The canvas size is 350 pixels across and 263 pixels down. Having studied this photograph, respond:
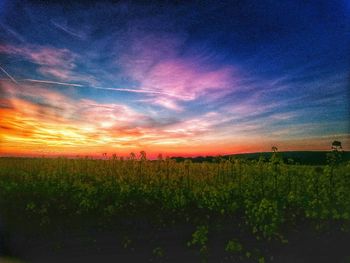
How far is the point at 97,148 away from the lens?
6.22 meters

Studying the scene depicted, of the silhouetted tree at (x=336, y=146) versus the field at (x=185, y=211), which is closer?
the silhouetted tree at (x=336, y=146)

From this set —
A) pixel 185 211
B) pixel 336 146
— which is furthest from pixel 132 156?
pixel 336 146

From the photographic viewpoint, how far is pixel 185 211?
6.21 metres

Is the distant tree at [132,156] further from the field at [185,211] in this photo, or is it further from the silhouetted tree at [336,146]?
the silhouetted tree at [336,146]

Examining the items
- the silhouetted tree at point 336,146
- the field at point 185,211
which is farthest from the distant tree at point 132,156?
the silhouetted tree at point 336,146

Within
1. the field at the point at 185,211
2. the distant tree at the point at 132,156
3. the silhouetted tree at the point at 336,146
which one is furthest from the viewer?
the distant tree at the point at 132,156

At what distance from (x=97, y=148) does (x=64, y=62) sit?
45.3 inches

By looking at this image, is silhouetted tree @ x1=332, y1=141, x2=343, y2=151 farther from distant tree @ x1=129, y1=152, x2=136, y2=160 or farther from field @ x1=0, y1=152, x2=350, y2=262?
distant tree @ x1=129, y1=152, x2=136, y2=160

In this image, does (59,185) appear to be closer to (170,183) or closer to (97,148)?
(97,148)

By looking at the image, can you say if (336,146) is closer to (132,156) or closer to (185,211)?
(185,211)

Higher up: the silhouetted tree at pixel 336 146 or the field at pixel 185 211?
the silhouetted tree at pixel 336 146

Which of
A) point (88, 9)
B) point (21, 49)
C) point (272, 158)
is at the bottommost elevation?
point (272, 158)

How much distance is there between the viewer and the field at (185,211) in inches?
227

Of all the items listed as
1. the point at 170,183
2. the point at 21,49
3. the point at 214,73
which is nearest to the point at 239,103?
the point at 214,73
